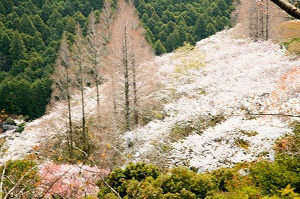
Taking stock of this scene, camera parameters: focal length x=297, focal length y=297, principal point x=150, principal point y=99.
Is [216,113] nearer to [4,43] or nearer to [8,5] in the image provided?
[4,43]

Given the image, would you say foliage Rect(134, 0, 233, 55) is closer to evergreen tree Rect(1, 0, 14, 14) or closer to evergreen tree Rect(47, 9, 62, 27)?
evergreen tree Rect(47, 9, 62, 27)

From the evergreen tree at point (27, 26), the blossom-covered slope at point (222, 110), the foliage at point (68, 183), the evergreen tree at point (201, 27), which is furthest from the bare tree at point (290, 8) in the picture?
the evergreen tree at point (27, 26)

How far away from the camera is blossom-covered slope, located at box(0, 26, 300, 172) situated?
358 inches

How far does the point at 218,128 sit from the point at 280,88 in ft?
12.6

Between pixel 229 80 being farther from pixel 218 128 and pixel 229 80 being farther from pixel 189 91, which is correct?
pixel 218 128

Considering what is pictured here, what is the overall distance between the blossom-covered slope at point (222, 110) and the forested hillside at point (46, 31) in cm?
1755

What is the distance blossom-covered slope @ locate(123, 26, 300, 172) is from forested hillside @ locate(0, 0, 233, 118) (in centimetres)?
1755

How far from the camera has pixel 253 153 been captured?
29.1 ft

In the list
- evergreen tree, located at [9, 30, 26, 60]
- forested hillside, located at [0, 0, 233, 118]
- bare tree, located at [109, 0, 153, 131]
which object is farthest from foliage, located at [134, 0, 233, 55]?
bare tree, located at [109, 0, 153, 131]

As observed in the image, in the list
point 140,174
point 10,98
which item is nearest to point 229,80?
point 140,174

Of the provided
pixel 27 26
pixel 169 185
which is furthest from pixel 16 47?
pixel 169 185

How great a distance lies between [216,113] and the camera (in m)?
11.3

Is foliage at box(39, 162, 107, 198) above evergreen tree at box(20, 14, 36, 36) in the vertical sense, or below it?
below

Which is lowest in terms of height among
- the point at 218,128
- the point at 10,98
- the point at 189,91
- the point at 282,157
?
the point at 10,98
